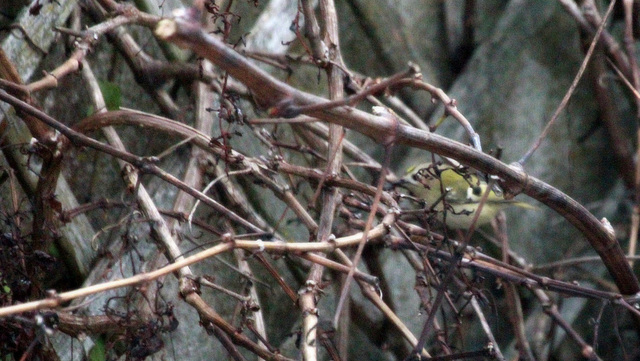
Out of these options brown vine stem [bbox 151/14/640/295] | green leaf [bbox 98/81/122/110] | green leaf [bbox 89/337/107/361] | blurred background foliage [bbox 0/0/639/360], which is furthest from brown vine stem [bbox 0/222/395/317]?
blurred background foliage [bbox 0/0/639/360]

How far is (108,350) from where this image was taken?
1484 mm

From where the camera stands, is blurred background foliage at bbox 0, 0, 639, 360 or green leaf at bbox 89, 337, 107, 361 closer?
green leaf at bbox 89, 337, 107, 361

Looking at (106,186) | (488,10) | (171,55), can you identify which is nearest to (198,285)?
(106,186)

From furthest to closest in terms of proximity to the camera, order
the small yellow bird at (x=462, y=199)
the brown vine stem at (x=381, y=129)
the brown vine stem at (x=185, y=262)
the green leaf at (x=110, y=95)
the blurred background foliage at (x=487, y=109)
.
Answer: the small yellow bird at (x=462, y=199) < the blurred background foliage at (x=487, y=109) < the green leaf at (x=110, y=95) < the brown vine stem at (x=185, y=262) < the brown vine stem at (x=381, y=129)

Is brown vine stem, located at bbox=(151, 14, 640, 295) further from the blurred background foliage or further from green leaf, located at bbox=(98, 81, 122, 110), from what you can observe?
green leaf, located at bbox=(98, 81, 122, 110)

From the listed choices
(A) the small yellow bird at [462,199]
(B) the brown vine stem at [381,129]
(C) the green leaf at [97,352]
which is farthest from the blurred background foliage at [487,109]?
(B) the brown vine stem at [381,129]

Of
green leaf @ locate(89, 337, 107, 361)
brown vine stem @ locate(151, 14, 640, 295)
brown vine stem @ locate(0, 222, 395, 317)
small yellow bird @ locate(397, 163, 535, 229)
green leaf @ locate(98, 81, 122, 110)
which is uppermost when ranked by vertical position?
small yellow bird @ locate(397, 163, 535, 229)

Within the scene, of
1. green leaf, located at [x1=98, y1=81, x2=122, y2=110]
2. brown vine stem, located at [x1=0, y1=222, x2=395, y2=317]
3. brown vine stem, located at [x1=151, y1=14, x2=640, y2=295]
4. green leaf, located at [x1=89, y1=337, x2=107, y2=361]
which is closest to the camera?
brown vine stem, located at [x1=151, y1=14, x2=640, y2=295]

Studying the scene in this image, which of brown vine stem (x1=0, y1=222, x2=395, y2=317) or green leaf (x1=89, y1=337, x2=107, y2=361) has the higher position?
brown vine stem (x1=0, y1=222, x2=395, y2=317)

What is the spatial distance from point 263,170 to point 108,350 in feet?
1.74

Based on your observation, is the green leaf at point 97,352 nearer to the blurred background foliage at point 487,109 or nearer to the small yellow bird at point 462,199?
the blurred background foliage at point 487,109

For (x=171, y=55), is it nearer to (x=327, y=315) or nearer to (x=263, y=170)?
(x=263, y=170)

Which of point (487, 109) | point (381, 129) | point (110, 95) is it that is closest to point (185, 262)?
point (381, 129)

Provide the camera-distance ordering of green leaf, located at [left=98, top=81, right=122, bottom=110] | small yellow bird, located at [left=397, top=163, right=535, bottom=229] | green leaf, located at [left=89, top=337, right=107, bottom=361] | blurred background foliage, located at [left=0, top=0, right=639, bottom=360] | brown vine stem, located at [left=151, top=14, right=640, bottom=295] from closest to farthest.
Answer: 1. brown vine stem, located at [left=151, top=14, right=640, bottom=295]
2. green leaf, located at [left=89, top=337, right=107, bottom=361]
3. green leaf, located at [left=98, top=81, right=122, bottom=110]
4. blurred background foliage, located at [left=0, top=0, right=639, bottom=360]
5. small yellow bird, located at [left=397, top=163, right=535, bottom=229]
